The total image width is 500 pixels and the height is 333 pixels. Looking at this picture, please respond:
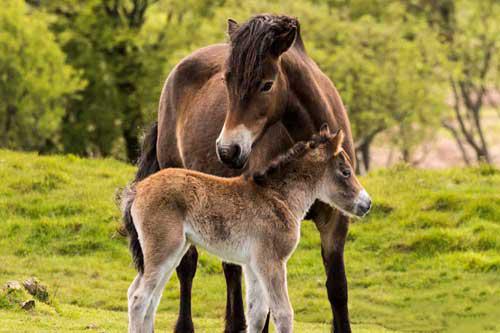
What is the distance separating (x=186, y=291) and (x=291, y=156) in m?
3.02

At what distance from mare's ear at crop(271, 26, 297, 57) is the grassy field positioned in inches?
150

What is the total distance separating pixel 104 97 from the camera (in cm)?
3866

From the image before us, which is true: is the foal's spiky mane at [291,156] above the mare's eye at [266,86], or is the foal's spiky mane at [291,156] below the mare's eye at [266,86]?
below

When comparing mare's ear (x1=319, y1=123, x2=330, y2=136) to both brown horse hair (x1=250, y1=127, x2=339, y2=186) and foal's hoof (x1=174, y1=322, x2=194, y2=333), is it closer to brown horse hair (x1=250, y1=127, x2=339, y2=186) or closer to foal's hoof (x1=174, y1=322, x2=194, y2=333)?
brown horse hair (x1=250, y1=127, x2=339, y2=186)

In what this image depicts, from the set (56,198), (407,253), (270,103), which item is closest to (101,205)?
(56,198)

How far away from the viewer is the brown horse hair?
8078mm

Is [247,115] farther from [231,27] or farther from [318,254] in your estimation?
[318,254]

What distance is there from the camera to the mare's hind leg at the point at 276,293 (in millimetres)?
7516

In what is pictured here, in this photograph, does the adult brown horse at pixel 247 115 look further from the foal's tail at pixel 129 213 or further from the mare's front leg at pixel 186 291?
the foal's tail at pixel 129 213

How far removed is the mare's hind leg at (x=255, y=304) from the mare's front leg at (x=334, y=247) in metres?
1.15

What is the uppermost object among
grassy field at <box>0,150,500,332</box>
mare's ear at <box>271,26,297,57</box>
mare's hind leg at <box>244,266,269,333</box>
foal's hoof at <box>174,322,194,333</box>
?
mare's ear at <box>271,26,297,57</box>

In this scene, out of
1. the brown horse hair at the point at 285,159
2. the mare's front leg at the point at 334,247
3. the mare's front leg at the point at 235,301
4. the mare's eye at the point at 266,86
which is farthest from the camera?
the mare's front leg at the point at 235,301

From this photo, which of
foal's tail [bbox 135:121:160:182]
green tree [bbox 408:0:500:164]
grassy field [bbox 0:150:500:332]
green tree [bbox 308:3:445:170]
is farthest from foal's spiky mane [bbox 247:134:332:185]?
green tree [bbox 408:0:500:164]

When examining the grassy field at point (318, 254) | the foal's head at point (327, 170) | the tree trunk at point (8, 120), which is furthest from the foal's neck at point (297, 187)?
the tree trunk at point (8, 120)
